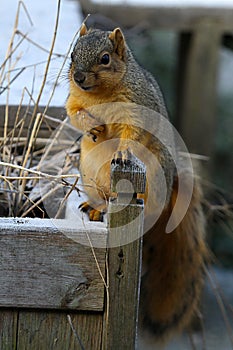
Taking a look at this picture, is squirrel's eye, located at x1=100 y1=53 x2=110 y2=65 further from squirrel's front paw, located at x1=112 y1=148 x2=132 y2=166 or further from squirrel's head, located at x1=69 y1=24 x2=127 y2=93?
squirrel's front paw, located at x1=112 y1=148 x2=132 y2=166

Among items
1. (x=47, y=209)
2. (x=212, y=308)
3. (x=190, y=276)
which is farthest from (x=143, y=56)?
(x=47, y=209)

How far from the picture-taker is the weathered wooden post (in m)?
1.46

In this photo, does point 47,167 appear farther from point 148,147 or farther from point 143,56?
point 143,56

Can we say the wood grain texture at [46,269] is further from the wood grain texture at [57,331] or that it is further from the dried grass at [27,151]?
the dried grass at [27,151]

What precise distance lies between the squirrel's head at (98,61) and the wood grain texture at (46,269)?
482 mm

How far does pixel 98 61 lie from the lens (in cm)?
195

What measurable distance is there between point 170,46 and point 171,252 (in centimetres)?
466

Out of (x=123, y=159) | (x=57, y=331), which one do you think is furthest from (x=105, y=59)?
(x=57, y=331)

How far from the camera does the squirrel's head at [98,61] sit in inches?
74.8

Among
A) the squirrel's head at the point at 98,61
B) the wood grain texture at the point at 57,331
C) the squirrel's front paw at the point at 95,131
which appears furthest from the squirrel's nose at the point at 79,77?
the wood grain texture at the point at 57,331

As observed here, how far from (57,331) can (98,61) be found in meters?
0.71

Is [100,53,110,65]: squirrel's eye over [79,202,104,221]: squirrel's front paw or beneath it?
over

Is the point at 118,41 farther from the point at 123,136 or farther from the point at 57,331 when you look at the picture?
the point at 57,331

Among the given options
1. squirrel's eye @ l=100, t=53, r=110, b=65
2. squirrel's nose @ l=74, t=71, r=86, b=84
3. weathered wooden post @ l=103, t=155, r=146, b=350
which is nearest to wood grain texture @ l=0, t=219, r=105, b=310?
weathered wooden post @ l=103, t=155, r=146, b=350
